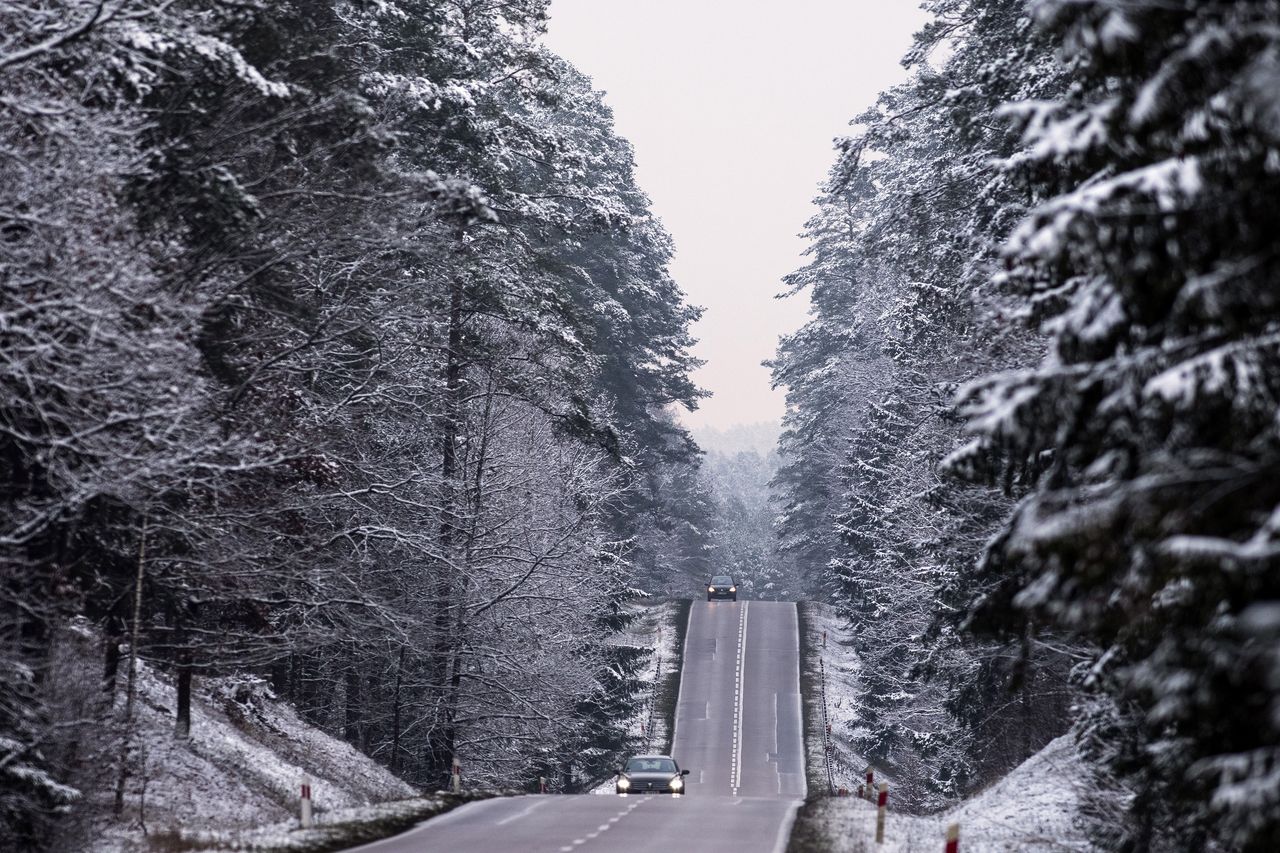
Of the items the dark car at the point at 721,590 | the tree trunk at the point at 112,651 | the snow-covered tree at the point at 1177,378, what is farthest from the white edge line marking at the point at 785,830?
the dark car at the point at 721,590

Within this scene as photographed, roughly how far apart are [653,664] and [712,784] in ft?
53.7

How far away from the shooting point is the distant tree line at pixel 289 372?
13445 mm

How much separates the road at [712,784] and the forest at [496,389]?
3.72m

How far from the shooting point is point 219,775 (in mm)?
20391

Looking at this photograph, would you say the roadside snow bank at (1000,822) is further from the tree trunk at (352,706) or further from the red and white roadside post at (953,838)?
the tree trunk at (352,706)

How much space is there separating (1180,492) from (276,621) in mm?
A: 16707

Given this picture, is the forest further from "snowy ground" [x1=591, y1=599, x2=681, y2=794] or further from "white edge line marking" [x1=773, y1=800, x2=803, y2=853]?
"snowy ground" [x1=591, y1=599, x2=681, y2=794]

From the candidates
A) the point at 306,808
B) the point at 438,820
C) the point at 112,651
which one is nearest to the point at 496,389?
the point at 438,820

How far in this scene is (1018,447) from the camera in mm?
8242

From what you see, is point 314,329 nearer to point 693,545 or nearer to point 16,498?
point 16,498

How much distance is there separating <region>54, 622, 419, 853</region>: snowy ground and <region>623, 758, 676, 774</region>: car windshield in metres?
5.09

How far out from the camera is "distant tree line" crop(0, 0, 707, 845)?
13.4 metres

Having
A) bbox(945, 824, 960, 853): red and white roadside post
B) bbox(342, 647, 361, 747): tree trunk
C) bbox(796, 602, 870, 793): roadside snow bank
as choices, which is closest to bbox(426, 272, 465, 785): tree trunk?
bbox(342, 647, 361, 747): tree trunk

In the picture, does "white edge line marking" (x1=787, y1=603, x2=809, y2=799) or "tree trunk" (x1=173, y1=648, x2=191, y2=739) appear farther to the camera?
"white edge line marking" (x1=787, y1=603, x2=809, y2=799)
